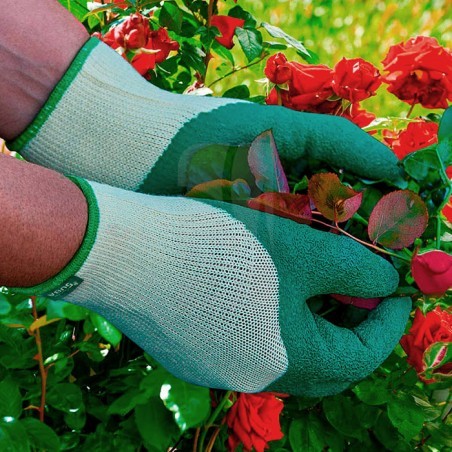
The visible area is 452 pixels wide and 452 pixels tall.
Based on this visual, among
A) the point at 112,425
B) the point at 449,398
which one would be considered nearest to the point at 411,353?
the point at 449,398

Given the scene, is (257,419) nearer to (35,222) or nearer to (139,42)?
(35,222)

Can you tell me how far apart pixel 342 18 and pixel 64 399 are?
8.03 feet

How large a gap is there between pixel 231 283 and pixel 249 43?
2.04 feet

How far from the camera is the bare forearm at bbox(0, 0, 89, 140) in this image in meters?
1.13

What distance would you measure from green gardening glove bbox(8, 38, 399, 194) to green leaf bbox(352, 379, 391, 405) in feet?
1.11

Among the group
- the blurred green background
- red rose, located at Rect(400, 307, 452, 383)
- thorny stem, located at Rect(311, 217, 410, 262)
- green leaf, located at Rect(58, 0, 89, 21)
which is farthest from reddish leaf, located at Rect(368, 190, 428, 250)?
the blurred green background

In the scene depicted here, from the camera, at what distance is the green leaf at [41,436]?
1034mm

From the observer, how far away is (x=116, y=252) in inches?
33.9

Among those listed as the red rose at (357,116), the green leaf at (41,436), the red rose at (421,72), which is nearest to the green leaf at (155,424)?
the green leaf at (41,436)

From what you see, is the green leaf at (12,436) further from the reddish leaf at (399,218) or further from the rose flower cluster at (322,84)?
the rose flower cluster at (322,84)

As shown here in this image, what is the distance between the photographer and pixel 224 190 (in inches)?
36.7

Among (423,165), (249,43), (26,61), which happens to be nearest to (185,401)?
(423,165)

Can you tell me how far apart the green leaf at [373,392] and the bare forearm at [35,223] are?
0.50m

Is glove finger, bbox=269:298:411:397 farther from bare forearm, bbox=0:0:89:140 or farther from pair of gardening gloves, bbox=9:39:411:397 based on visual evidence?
bare forearm, bbox=0:0:89:140
